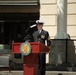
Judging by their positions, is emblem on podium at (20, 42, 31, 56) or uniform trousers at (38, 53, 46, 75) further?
uniform trousers at (38, 53, 46, 75)

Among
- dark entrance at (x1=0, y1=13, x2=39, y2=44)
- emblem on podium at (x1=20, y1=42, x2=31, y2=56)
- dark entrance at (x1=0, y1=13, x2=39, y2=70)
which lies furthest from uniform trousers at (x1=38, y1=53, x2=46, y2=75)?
dark entrance at (x1=0, y1=13, x2=39, y2=44)

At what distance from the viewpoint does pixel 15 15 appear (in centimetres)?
1642

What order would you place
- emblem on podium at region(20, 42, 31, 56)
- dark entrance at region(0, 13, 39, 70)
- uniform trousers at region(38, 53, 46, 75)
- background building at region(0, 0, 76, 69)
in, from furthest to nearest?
dark entrance at region(0, 13, 39, 70) → background building at region(0, 0, 76, 69) → uniform trousers at region(38, 53, 46, 75) → emblem on podium at region(20, 42, 31, 56)

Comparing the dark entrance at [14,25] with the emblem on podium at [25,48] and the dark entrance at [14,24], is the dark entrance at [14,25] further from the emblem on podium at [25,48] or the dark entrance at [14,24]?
the emblem on podium at [25,48]

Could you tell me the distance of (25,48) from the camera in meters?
7.32

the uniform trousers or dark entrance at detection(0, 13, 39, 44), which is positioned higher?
dark entrance at detection(0, 13, 39, 44)

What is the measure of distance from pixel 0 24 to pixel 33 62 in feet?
30.3

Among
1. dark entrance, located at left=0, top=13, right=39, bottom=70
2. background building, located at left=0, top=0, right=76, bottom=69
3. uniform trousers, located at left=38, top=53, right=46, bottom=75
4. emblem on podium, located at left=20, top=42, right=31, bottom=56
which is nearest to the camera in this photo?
emblem on podium, located at left=20, top=42, right=31, bottom=56

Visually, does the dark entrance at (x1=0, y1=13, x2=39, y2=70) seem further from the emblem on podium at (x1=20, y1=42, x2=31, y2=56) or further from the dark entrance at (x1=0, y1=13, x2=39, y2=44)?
the emblem on podium at (x1=20, y1=42, x2=31, y2=56)

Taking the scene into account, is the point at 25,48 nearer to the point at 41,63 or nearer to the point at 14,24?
the point at 41,63

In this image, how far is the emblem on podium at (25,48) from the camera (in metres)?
7.27

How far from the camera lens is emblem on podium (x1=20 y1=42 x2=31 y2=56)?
7266 millimetres

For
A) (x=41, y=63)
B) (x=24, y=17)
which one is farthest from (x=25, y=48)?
(x=24, y=17)

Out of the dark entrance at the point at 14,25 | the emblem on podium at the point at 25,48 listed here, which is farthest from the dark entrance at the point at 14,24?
the emblem on podium at the point at 25,48
